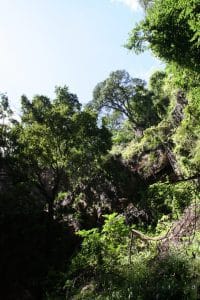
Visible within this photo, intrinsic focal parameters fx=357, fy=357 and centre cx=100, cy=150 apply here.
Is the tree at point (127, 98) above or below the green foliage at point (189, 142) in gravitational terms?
above

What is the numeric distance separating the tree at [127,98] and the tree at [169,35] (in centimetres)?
2443

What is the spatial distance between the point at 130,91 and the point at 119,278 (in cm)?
3035

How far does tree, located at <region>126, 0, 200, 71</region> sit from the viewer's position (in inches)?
364

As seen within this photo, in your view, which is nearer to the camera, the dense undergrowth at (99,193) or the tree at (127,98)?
the dense undergrowth at (99,193)

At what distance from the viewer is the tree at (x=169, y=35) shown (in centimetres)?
923

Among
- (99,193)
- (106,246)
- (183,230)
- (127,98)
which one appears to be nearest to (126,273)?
(106,246)

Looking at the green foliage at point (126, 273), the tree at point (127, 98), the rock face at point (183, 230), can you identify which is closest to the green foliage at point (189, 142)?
the rock face at point (183, 230)

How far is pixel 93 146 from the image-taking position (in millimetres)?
18484

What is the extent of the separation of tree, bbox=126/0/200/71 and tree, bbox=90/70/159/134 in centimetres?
2443

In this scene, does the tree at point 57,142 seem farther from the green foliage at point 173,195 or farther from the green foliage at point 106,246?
the green foliage at point 106,246

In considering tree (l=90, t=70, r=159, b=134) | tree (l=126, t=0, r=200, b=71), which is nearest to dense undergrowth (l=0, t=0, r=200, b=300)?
tree (l=126, t=0, r=200, b=71)

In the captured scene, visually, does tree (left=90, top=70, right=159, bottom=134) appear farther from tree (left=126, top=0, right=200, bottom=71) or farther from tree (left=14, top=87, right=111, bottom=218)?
tree (left=126, top=0, right=200, bottom=71)

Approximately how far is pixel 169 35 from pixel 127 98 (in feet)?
92.8

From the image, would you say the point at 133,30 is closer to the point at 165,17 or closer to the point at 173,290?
the point at 165,17
